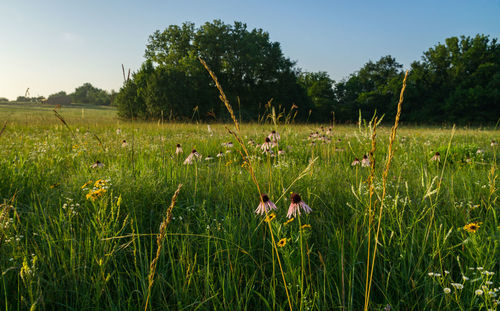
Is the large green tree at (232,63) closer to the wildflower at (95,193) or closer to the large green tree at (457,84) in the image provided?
the large green tree at (457,84)

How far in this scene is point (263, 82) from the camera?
98.1 feet

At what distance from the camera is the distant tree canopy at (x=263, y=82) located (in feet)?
72.5

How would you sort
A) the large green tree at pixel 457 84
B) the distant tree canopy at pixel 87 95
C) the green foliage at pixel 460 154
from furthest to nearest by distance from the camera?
the distant tree canopy at pixel 87 95 < the large green tree at pixel 457 84 < the green foliage at pixel 460 154

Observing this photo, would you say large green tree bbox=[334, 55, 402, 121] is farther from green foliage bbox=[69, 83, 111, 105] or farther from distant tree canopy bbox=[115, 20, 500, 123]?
green foliage bbox=[69, 83, 111, 105]

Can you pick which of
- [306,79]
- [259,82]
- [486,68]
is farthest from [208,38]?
[486,68]

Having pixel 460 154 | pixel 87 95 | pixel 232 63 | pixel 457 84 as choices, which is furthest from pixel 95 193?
pixel 87 95

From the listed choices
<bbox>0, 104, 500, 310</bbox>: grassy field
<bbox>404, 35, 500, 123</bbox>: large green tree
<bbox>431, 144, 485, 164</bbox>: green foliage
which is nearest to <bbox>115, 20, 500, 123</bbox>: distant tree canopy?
<bbox>404, 35, 500, 123</bbox>: large green tree

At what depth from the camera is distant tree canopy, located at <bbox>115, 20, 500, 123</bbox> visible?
22.1 meters

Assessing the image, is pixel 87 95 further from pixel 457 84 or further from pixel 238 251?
pixel 238 251

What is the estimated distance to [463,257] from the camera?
1.53 metres

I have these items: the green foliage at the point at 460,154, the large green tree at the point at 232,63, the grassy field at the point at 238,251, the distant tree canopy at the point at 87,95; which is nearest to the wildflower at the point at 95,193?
the grassy field at the point at 238,251

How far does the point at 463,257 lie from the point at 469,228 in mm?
271

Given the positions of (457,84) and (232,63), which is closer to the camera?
(232,63)

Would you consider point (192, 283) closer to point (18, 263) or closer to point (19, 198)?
point (18, 263)
